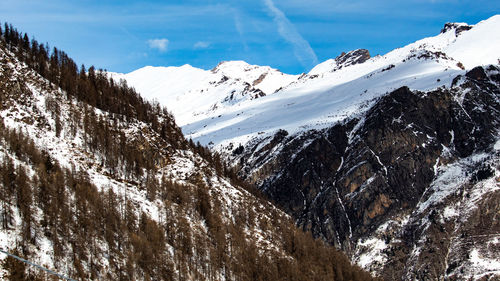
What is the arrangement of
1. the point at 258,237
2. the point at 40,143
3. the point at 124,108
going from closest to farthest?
the point at 40,143 → the point at 258,237 → the point at 124,108

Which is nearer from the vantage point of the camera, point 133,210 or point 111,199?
point 111,199

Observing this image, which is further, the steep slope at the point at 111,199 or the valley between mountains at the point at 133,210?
the valley between mountains at the point at 133,210

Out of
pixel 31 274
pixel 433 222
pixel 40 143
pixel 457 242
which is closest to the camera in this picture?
pixel 31 274

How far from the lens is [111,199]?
10325 centimetres

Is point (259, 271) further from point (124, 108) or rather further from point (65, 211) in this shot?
point (124, 108)

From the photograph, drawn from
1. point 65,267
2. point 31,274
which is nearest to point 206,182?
point 65,267

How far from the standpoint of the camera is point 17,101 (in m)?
112

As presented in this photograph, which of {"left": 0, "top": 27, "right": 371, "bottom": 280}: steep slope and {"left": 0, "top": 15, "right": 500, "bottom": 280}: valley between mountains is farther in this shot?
{"left": 0, "top": 15, "right": 500, "bottom": 280}: valley between mountains

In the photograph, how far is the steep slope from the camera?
86.9 meters

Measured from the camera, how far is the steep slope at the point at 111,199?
8694cm

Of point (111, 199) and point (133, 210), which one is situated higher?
point (111, 199)

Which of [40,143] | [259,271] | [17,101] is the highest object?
[17,101]

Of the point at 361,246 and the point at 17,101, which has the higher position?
the point at 17,101

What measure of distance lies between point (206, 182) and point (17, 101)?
47.8m
